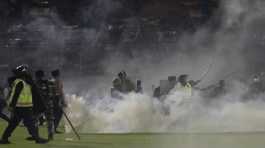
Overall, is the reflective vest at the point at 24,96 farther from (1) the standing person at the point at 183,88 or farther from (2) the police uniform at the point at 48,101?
(1) the standing person at the point at 183,88

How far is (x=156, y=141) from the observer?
12.1 meters

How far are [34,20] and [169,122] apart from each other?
943 centimetres

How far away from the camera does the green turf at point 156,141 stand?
1156 centimetres

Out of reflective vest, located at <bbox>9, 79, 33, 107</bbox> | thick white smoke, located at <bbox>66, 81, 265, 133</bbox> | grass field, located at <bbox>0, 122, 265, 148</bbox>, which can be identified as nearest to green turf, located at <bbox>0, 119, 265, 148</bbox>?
grass field, located at <bbox>0, 122, 265, 148</bbox>

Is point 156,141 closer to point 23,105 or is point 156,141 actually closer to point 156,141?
point 156,141

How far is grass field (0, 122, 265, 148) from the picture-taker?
11562 mm

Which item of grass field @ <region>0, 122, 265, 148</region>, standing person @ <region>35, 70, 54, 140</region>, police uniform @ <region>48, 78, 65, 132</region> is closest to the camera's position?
grass field @ <region>0, 122, 265, 148</region>

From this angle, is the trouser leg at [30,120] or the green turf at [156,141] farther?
the trouser leg at [30,120]

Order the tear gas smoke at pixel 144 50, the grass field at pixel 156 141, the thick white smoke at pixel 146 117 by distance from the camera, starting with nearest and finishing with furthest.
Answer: the grass field at pixel 156 141 < the thick white smoke at pixel 146 117 < the tear gas smoke at pixel 144 50

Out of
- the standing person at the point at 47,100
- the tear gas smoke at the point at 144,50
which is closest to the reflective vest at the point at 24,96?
the standing person at the point at 47,100

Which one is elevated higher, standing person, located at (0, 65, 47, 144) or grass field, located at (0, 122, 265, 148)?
standing person, located at (0, 65, 47, 144)

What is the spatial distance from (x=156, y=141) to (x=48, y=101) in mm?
2364

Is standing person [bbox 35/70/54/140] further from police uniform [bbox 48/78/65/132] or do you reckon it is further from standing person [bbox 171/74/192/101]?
standing person [bbox 171/74/192/101]

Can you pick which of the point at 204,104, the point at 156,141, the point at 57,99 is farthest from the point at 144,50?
the point at 156,141
